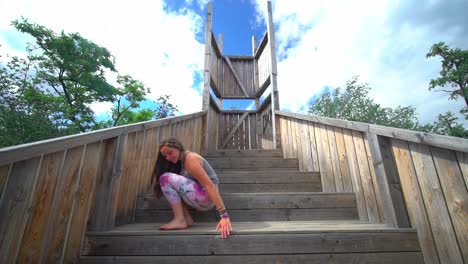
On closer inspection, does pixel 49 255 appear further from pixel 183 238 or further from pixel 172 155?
pixel 172 155

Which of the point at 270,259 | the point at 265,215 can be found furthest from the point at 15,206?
the point at 265,215

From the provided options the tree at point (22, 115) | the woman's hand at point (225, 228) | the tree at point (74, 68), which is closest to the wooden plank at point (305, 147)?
the woman's hand at point (225, 228)

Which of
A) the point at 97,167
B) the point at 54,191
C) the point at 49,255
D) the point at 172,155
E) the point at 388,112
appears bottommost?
the point at 49,255

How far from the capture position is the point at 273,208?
5.88 feet

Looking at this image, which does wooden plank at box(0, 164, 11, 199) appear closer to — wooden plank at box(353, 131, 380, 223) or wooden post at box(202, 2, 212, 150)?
wooden plank at box(353, 131, 380, 223)

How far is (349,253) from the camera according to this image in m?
1.23

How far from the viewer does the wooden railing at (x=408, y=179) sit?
101 cm

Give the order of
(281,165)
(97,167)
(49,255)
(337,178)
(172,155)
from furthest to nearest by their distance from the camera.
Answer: (281,165) → (337,178) → (172,155) → (97,167) → (49,255)

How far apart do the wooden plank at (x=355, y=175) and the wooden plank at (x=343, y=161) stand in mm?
41

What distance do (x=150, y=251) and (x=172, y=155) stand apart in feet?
2.21

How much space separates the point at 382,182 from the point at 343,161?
505 millimetres

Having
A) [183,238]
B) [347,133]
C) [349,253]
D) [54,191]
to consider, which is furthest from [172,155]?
[347,133]

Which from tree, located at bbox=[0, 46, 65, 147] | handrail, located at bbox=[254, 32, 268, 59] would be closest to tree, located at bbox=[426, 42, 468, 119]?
handrail, located at bbox=[254, 32, 268, 59]

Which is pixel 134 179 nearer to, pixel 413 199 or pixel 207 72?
pixel 413 199
